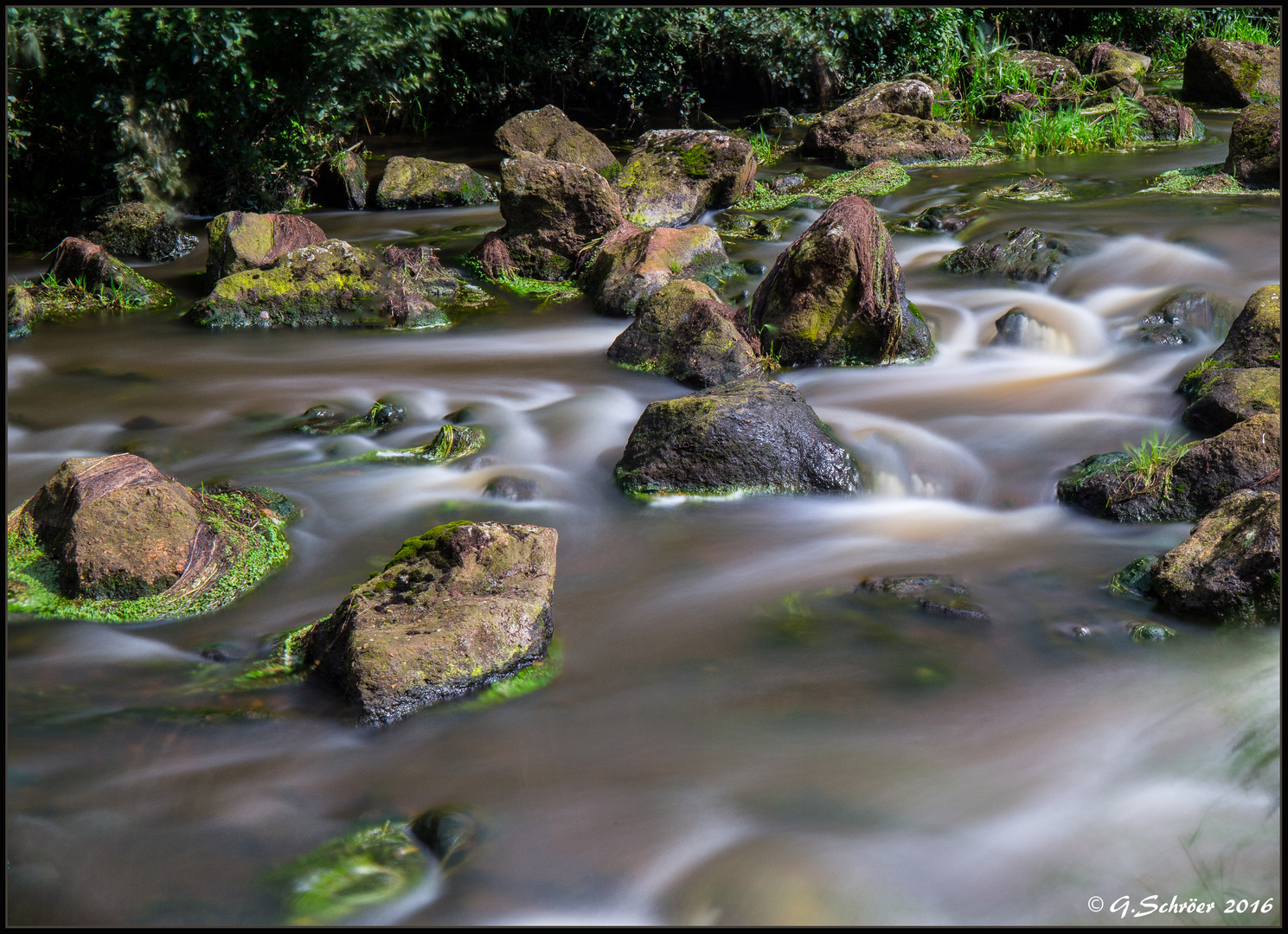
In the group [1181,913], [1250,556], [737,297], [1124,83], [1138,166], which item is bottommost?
[1181,913]

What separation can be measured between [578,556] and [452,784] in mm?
1666

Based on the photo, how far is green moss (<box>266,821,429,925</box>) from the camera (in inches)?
103

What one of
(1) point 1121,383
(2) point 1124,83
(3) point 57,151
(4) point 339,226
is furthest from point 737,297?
(2) point 1124,83

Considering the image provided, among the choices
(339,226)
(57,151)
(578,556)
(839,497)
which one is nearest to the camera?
(578,556)

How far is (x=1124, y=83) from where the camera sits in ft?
48.5

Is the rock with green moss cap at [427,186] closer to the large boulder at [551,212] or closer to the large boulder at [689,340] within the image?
the large boulder at [551,212]

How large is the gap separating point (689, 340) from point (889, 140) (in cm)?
753

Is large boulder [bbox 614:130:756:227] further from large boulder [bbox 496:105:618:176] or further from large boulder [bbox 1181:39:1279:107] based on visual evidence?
large boulder [bbox 1181:39:1279:107]

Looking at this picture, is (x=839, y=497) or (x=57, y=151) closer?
(x=839, y=497)

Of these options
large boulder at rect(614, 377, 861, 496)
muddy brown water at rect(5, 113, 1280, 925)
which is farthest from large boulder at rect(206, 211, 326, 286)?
large boulder at rect(614, 377, 861, 496)

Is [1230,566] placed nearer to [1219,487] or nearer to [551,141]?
[1219,487]

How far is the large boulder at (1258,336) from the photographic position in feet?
17.9

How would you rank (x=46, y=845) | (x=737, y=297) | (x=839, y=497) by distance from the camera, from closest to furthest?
1. (x=46, y=845)
2. (x=839, y=497)
3. (x=737, y=297)

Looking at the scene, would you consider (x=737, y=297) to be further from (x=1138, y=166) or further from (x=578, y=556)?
(x=1138, y=166)
